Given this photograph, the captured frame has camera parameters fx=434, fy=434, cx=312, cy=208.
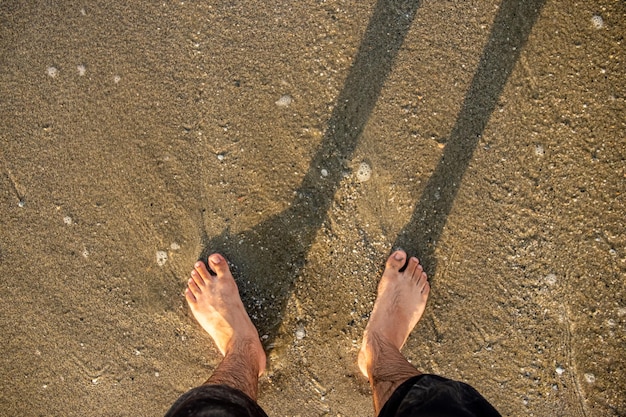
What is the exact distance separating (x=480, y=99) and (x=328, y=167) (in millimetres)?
784

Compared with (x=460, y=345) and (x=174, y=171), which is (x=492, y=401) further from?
(x=174, y=171)

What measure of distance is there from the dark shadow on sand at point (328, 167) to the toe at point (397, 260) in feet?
1.23

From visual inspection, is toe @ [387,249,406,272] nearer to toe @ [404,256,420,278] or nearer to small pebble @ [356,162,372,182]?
toe @ [404,256,420,278]

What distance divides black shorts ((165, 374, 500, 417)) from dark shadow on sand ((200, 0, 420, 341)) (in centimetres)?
56

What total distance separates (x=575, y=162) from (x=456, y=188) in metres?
0.57

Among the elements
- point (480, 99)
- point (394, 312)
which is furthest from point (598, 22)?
point (394, 312)

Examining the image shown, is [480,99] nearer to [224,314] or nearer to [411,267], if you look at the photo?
[411,267]

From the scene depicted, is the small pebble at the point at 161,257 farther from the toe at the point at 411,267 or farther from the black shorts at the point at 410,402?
the toe at the point at 411,267

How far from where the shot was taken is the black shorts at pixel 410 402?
1.43 m

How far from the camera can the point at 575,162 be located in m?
2.04

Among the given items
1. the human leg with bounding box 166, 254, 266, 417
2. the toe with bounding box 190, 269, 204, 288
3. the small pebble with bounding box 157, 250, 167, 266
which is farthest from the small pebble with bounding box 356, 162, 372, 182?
the small pebble with bounding box 157, 250, 167, 266

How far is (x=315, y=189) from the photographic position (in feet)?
6.76

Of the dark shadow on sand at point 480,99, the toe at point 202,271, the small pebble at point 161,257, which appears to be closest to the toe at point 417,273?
the dark shadow on sand at point 480,99

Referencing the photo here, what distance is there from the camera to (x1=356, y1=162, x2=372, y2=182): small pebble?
6.71ft
